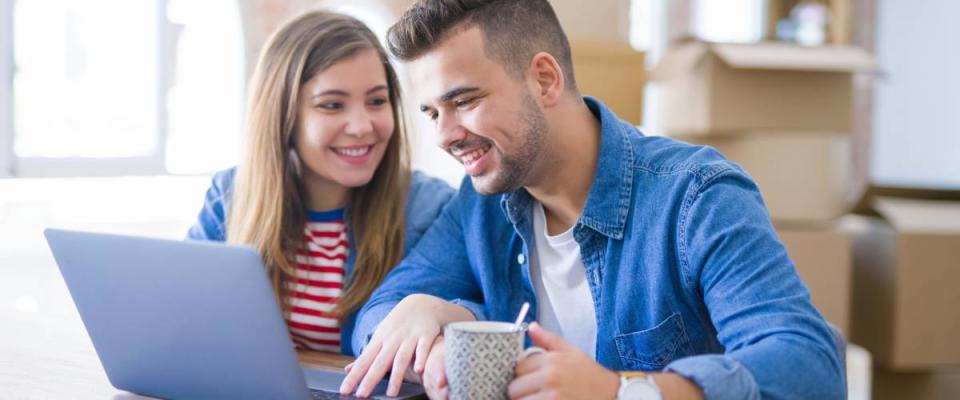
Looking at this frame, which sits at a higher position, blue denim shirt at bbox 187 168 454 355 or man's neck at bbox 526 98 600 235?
man's neck at bbox 526 98 600 235

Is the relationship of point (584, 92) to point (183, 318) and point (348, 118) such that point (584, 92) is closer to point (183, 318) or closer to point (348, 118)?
point (348, 118)

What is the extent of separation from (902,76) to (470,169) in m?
4.69

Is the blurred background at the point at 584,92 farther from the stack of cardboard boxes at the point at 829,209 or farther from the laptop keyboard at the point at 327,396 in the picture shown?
the laptop keyboard at the point at 327,396

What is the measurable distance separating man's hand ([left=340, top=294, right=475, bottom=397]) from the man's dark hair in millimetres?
Result: 349

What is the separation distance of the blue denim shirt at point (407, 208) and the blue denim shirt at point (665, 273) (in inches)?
7.9

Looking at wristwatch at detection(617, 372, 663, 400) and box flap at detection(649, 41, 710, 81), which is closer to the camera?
wristwatch at detection(617, 372, 663, 400)

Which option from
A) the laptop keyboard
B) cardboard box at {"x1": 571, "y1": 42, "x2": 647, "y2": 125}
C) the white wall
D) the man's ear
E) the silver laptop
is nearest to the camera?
the silver laptop

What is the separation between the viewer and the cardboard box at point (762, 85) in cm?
287

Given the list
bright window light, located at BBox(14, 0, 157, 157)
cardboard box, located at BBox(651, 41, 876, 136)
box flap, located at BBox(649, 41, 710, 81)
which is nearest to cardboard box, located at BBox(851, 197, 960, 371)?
cardboard box, located at BBox(651, 41, 876, 136)

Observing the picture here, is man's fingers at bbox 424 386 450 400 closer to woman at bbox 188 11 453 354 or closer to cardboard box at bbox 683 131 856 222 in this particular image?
woman at bbox 188 11 453 354

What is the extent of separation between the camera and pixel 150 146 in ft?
10.4

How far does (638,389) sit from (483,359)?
0.15 metres

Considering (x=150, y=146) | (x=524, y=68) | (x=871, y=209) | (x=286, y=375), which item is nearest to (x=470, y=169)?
(x=524, y=68)

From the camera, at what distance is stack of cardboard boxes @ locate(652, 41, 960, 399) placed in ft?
8.58
